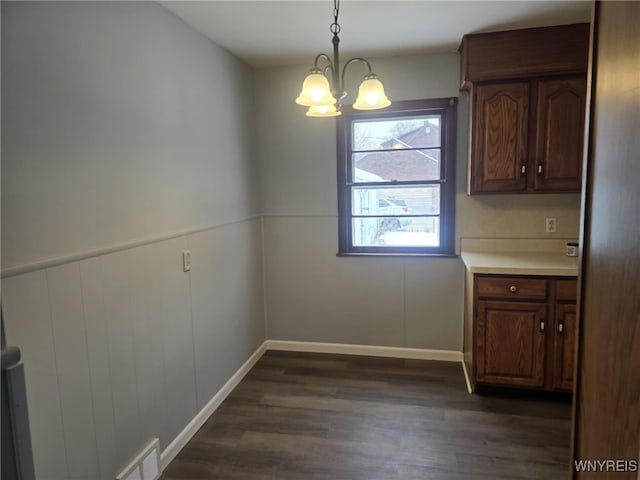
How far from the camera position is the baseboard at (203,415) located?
7.23 ft

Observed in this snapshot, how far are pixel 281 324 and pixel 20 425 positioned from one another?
286 centimetres

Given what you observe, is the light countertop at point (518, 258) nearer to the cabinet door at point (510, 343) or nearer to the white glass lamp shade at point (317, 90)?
the cabinet door at point (510, 343)

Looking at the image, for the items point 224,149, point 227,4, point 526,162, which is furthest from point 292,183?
point 526,162

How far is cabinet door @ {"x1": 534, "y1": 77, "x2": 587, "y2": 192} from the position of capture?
106 inches

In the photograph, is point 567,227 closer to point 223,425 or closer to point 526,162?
point 526,162

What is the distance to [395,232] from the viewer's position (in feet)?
11.1

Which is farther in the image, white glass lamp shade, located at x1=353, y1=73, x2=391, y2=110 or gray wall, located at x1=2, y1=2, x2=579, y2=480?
white glass lamp shade, located at x1=353, y1=73, x2=391, y2=110

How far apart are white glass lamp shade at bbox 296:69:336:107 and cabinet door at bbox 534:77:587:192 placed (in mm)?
1749

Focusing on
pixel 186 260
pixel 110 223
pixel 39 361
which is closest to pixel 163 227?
pixel 186 260

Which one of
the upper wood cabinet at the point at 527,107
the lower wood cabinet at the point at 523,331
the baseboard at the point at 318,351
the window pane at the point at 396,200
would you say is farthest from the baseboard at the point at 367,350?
the upper wood cabinet at the point at 527,107

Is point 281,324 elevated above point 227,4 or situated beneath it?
situated beneath

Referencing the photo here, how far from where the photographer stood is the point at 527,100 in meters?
2.75

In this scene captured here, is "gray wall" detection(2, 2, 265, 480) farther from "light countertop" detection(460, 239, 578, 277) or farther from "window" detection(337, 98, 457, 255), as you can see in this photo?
"light countertop" detection(460, 239, 578, 277)

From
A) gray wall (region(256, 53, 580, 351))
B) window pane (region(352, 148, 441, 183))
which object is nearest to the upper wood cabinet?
gray wall (region(256, 53, 580, 351))
